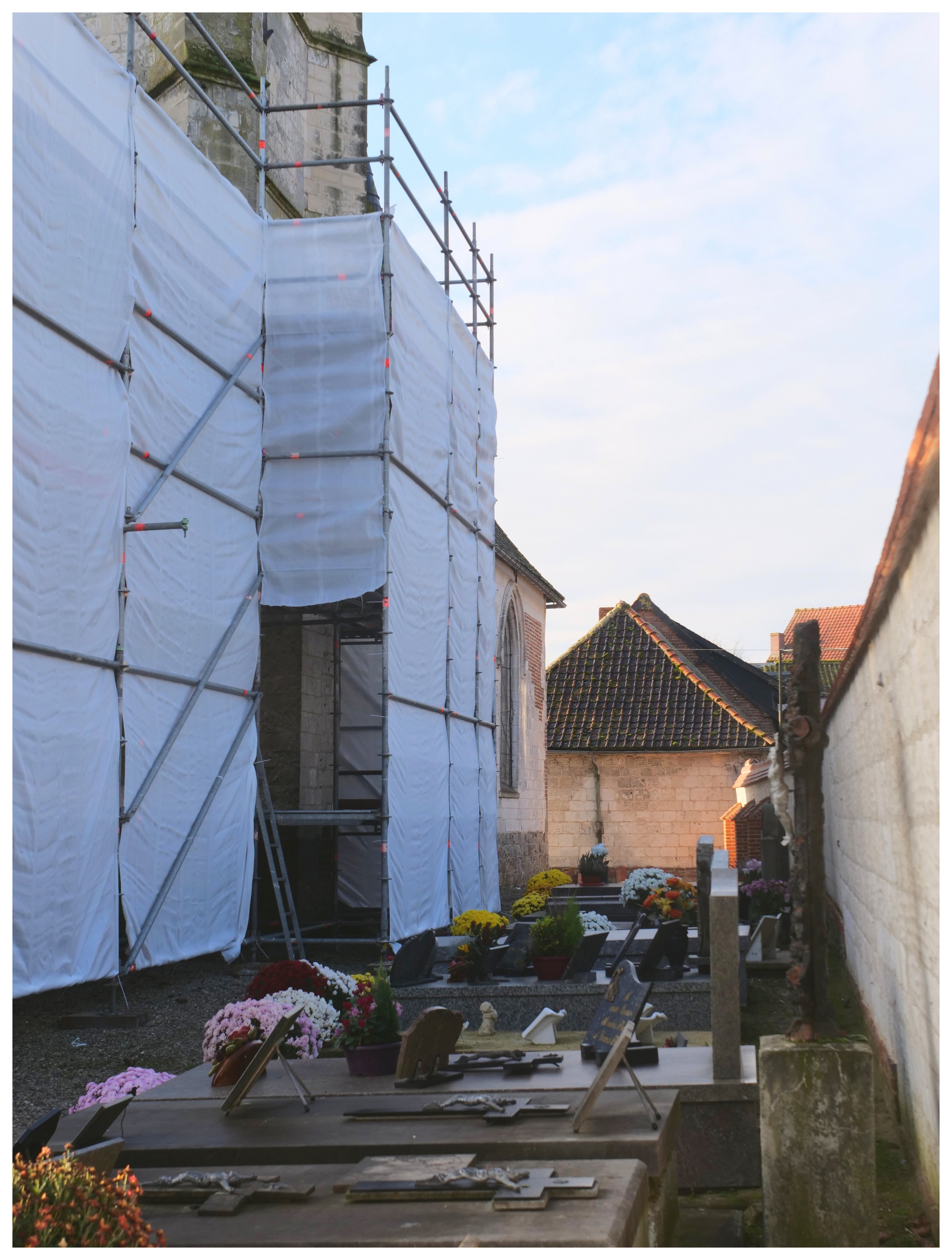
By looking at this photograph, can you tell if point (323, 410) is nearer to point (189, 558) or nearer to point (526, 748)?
point (189, 558)

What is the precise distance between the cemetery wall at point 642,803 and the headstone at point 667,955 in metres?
16.3

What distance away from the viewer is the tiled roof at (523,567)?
23172 mm

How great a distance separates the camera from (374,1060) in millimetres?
6711

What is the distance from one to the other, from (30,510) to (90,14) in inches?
383

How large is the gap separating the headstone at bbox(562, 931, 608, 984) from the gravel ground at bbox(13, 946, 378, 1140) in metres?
3.08

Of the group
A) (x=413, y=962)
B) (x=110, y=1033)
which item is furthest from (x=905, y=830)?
(x=110, y=1033)

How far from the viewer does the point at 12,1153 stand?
15.0 feet

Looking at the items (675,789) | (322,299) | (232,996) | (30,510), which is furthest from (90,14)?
(675,789)

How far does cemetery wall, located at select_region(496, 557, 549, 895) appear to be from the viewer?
23203mm

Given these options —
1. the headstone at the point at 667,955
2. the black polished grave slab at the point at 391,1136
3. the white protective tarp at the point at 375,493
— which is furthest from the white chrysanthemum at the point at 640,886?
the black polished grave slab at the point at 391,1136

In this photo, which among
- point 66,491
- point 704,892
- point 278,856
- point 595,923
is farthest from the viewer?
point 278,856

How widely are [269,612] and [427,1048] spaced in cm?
1008

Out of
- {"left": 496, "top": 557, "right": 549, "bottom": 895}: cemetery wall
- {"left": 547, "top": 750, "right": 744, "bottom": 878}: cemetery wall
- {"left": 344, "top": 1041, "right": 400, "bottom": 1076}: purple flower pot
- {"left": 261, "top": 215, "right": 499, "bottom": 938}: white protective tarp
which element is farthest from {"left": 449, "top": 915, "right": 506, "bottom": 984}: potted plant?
{"left": 547, "top": 750, "right": 744, "bottom": 878}: cemetery wall

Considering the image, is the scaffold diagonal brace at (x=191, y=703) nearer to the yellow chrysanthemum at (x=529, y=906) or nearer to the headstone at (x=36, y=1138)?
the yellow chrysanthemum at (x=529, y=906)
